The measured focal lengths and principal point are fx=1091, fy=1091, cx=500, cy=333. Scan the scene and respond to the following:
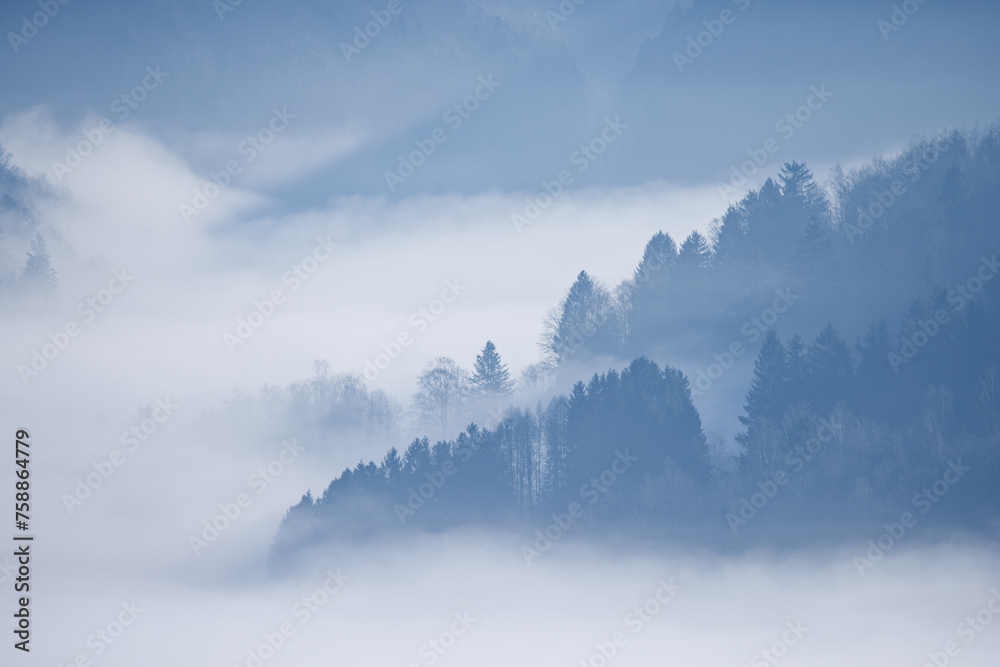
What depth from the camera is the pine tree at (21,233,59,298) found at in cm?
16215

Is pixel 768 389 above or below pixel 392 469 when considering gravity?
below

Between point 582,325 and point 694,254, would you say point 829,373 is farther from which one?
point 582,325

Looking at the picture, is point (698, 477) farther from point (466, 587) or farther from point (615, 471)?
point (466, 587)

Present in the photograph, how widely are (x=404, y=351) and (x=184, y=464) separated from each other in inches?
1460

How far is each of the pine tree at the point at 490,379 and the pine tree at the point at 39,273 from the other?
92.1m

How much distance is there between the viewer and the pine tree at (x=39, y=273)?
162m

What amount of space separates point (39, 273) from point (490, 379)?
101m

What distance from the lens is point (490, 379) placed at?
97750mm

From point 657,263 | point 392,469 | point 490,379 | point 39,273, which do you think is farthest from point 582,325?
point 39,273

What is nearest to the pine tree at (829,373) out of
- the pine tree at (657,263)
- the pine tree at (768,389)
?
the pine tree at (768,389)

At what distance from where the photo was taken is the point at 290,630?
3420 inches

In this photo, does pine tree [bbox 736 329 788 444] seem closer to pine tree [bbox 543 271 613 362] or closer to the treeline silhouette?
the treeline silhouette

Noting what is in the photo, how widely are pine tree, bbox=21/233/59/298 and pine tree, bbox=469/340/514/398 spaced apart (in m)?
92.1

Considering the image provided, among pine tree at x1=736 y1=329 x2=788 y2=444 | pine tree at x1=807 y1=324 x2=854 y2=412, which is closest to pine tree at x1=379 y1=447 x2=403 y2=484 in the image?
pine tree at x1=736 y1=329 x2=788 y2=444
